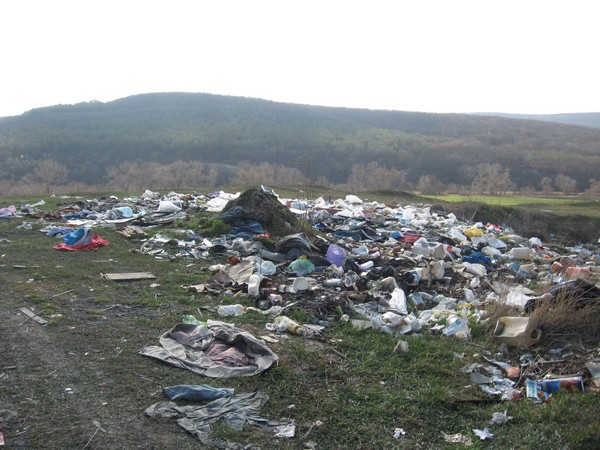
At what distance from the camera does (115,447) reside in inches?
98.2

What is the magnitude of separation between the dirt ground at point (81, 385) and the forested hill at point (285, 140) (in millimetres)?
34421

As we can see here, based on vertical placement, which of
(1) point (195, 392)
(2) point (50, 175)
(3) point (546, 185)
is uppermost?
(1) point (195, 392)

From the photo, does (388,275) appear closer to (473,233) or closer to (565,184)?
(473,233)

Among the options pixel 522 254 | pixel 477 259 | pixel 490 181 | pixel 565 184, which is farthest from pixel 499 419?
pixel 565 184

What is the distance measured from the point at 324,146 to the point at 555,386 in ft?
166

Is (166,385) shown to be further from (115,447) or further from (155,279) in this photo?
(155,279)

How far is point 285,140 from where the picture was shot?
55.8m

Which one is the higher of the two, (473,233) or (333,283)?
(333,283)

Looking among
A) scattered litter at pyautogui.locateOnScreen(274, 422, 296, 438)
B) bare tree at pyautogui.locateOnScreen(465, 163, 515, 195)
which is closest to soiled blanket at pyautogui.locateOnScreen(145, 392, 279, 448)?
scattered litter at pyautogui.locateOnScreen(274, 422, 296, 438)

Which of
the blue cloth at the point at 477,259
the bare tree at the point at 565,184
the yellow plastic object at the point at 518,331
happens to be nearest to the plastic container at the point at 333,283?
the yellow plastic object at the point at 518,331

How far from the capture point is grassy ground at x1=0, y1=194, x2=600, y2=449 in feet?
8.76

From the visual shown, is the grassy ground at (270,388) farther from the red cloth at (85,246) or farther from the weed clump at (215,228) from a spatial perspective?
the weed clump at (215,228)

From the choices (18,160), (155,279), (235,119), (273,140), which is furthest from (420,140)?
(155,279)

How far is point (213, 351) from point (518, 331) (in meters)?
2.41
